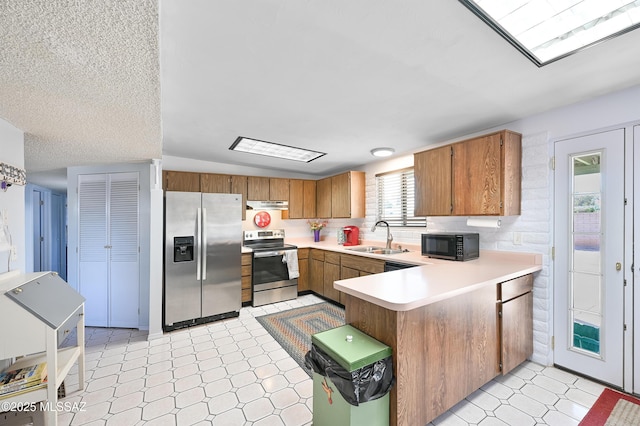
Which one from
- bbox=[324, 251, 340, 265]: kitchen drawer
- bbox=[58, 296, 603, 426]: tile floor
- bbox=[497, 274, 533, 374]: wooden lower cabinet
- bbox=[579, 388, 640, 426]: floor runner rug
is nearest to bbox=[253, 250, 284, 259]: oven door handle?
bbox=[324, 251, 340, 265]: kitchen drawer

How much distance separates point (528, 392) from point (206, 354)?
2793 millimetres

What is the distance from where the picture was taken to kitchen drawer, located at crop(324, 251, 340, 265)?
3.90 m

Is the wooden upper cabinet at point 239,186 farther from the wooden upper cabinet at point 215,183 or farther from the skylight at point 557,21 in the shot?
the skylight at point 557,21

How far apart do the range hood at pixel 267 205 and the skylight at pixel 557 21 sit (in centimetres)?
374

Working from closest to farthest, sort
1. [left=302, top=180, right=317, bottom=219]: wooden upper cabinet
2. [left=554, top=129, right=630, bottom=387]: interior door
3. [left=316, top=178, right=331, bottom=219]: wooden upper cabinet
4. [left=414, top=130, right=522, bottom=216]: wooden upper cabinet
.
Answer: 1. [left=554, top=129, right=630, bottom=387]: interior door
2. [left=414, top=130, right=522, bottom=216]: wooden upper cabinet
3. [left=316, top=178, right=331, bottom=219]: wooden upper cabinet
4. [left=302, top=180, right=317, bottom=219]: wooden upper cabinet

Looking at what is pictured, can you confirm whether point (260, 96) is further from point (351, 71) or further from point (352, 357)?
point (352, 357)

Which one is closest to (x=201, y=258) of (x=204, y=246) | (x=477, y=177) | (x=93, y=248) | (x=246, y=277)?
(x=204, y=246)

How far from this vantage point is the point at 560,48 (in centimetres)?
145

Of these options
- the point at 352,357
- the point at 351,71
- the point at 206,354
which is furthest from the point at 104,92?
the point at 206,354

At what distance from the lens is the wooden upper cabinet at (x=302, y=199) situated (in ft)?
15.8

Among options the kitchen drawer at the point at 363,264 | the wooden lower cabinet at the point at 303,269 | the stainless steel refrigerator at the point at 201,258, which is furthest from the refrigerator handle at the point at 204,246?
the kitchen drawer at the point at 363,264

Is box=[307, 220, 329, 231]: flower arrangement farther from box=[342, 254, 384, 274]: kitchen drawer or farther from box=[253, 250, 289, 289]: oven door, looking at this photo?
box=[342, 254, 384, 274]: kitchen drawer

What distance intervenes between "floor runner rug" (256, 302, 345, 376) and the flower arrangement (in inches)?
63.1

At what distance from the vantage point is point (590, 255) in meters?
2.13
